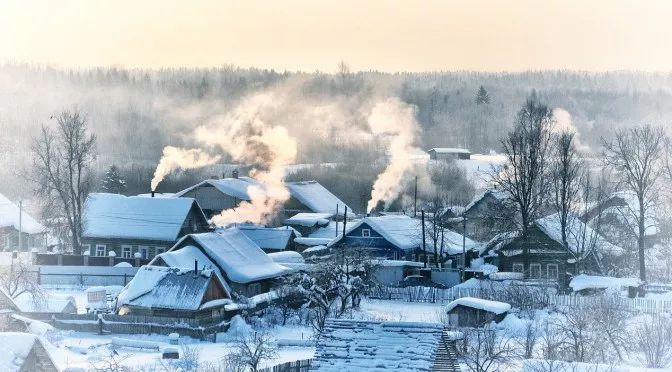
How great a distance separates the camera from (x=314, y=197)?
8225 centimetres

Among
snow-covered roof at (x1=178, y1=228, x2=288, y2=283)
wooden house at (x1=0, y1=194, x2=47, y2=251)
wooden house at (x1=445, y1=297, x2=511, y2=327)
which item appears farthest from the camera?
wooden house at (x1=0, y1=194, x2=47, y2=251)

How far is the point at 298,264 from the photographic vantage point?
5203 cm

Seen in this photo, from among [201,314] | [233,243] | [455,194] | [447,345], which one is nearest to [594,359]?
[447,345]

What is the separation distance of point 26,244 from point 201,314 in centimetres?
3055

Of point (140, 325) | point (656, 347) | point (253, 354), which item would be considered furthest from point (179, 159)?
point (656, 347)

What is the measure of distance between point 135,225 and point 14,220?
1015 cm

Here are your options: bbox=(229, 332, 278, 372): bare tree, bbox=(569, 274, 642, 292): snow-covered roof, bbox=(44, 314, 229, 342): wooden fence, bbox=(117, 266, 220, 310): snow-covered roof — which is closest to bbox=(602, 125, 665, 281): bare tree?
bbox=(569, 274, 642, 292): snow-covered roof

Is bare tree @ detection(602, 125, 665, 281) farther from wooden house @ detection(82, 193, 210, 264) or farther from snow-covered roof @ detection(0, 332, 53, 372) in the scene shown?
snow-covered roof @ detection(0, 332, 53, 372)

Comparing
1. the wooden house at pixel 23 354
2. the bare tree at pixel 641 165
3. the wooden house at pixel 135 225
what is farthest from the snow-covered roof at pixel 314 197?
the wooden house at pixel 23 354

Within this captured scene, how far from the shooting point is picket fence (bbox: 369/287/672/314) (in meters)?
41.6

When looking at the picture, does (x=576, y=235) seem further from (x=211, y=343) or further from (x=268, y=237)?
(x=211, y=343)

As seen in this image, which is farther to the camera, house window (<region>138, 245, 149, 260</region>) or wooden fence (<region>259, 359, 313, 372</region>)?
house window (<region>138, 245, 149, 260</region>)

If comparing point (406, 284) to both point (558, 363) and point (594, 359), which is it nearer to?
point (594, 359)

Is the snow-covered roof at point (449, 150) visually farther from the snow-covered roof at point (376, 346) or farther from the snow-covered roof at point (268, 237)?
the snow-covered roof at point (376, 346)
